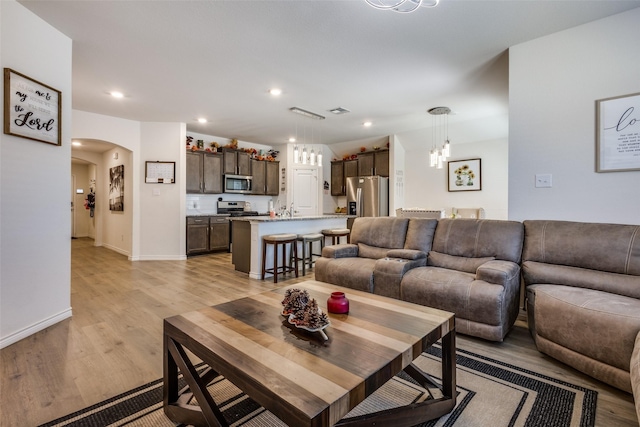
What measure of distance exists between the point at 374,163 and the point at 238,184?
3239 mm

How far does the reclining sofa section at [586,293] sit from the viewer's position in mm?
1652

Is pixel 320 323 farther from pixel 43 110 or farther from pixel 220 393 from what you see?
pixel 43 110

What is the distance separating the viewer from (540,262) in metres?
2.51

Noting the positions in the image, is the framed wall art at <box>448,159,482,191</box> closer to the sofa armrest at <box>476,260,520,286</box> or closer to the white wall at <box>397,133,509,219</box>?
the white wall at <box>397,133,509,219</box>

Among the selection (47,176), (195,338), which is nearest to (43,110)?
(47,176)

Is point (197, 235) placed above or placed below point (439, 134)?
below

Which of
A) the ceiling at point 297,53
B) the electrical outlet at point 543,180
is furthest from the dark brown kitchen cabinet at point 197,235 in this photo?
the electrical outlet at point 543,180

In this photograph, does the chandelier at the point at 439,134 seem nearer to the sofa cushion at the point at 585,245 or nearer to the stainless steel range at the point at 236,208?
the sofa cushion at the point at 585,245

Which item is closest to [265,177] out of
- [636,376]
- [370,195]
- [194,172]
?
[194,172]

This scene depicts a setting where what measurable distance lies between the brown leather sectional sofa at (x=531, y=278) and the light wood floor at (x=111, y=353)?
145mm

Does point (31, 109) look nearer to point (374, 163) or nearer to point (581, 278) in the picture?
point (581, 278)

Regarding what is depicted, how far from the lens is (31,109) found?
244 centimetres

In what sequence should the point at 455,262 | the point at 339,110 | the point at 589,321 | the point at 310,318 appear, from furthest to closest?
the point at 339,110 < the point at 455,262 < the point at 589,321 < the point at 310,318

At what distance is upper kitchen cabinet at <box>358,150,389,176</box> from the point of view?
6764 millimetres
